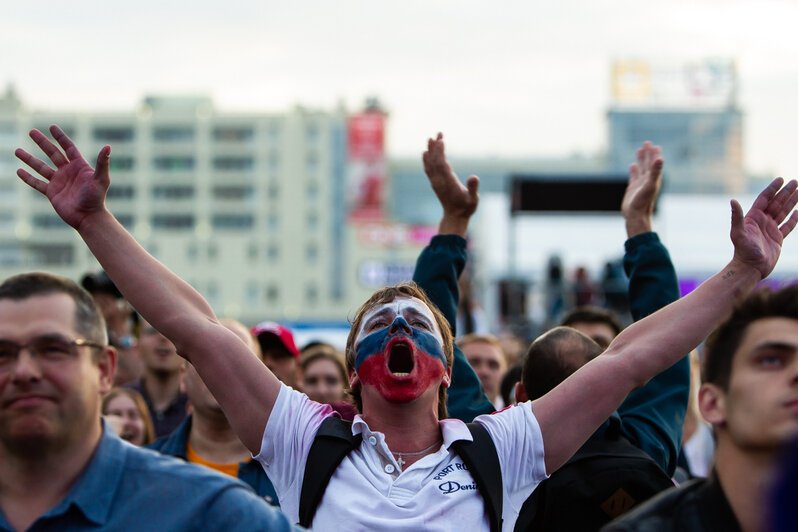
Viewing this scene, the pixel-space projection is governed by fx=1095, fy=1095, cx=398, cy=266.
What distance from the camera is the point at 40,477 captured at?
2.37m

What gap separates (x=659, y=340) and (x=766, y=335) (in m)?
0.87

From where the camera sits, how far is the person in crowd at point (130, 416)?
5145 millimetres

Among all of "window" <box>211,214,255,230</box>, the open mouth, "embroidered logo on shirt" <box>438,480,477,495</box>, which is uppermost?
the open mouth

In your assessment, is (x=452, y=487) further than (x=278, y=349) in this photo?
No

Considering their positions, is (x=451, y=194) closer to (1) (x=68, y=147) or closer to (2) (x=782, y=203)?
(2) (x=782, y=203)

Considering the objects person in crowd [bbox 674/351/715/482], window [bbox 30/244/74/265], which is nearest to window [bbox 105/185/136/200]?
window [bbox 30/244/74/265]

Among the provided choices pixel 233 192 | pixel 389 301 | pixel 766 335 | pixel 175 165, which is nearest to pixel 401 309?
pixel 389 301

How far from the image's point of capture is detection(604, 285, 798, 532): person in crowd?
210 cm

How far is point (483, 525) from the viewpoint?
2826mm

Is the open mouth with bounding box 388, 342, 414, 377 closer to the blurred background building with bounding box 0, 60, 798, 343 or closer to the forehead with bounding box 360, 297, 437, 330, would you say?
the forehead with bounding box 360, 297, 437, 330

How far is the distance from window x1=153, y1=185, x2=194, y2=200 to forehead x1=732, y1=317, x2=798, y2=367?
88.1m

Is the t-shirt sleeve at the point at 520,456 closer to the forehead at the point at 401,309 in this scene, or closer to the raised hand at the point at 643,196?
the forehead at the point at 401,309

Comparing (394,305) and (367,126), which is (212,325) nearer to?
(394,305)

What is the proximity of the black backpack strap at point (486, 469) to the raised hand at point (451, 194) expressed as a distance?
1.20 metres
